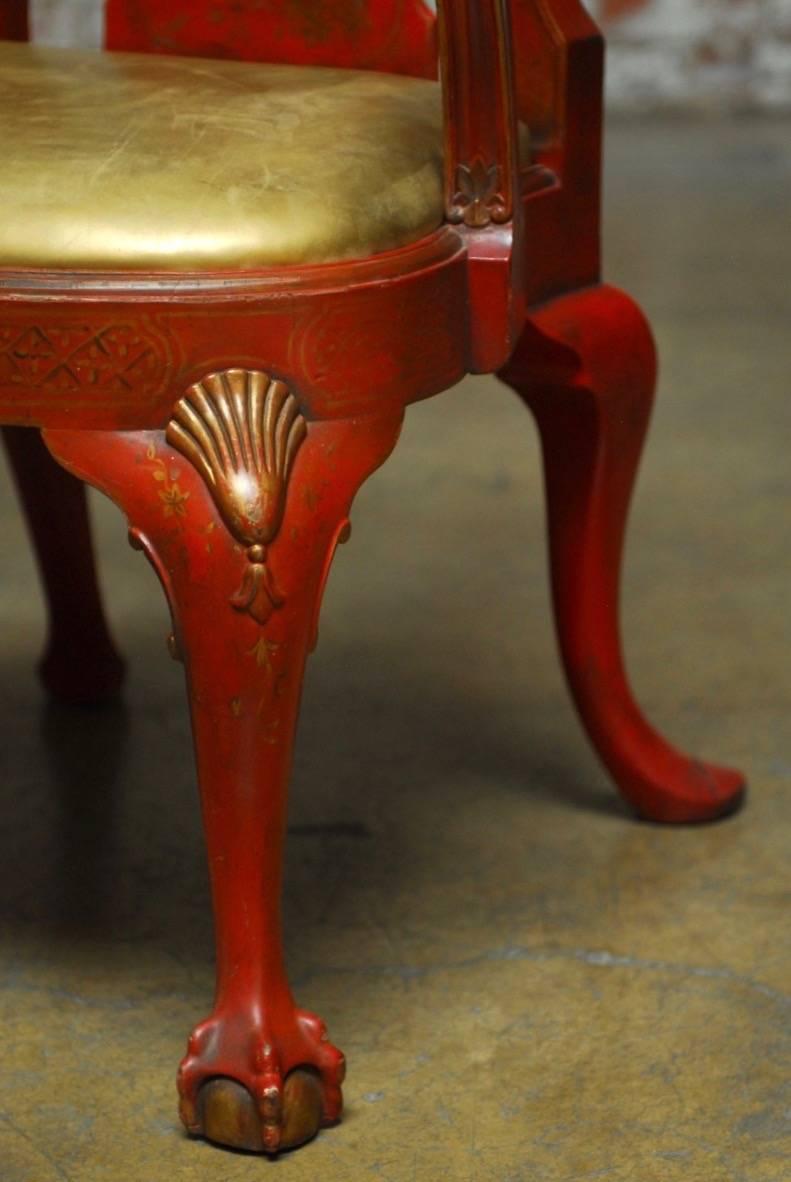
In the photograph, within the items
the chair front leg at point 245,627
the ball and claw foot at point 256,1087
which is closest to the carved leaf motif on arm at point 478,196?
the chair front leg at point 245,627

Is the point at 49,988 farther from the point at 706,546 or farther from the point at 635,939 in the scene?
the point at 706,546

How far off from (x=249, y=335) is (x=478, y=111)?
0.20 meters

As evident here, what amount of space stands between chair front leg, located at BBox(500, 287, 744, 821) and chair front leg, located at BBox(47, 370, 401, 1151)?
28 cm

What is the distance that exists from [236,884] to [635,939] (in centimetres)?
37

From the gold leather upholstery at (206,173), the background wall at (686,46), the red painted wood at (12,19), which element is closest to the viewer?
the gold leather upholstery at (206,173)

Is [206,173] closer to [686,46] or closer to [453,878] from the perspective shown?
[453,878]

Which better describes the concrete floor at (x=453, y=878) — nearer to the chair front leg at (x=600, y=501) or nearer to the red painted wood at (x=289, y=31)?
the chair front leg at (x=600, y=501)

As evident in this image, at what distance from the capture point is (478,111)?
3.47 feet

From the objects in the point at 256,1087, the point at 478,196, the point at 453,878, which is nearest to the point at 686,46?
the point at 453,878

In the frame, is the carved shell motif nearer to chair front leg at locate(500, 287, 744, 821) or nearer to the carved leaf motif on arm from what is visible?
the carved leaf motif on arm

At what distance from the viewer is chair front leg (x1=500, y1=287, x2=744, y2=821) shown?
1.28 m

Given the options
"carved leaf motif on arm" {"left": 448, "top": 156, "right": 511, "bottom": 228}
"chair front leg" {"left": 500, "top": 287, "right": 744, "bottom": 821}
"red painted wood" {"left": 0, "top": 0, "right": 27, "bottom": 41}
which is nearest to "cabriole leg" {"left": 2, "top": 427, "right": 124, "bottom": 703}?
"red painted wood" {"left": 0, "top": 0, "right": 27, "bottom": 41}

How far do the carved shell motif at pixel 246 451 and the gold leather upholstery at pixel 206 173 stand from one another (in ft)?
0.22

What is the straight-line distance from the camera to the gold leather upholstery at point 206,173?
38.2 inches
